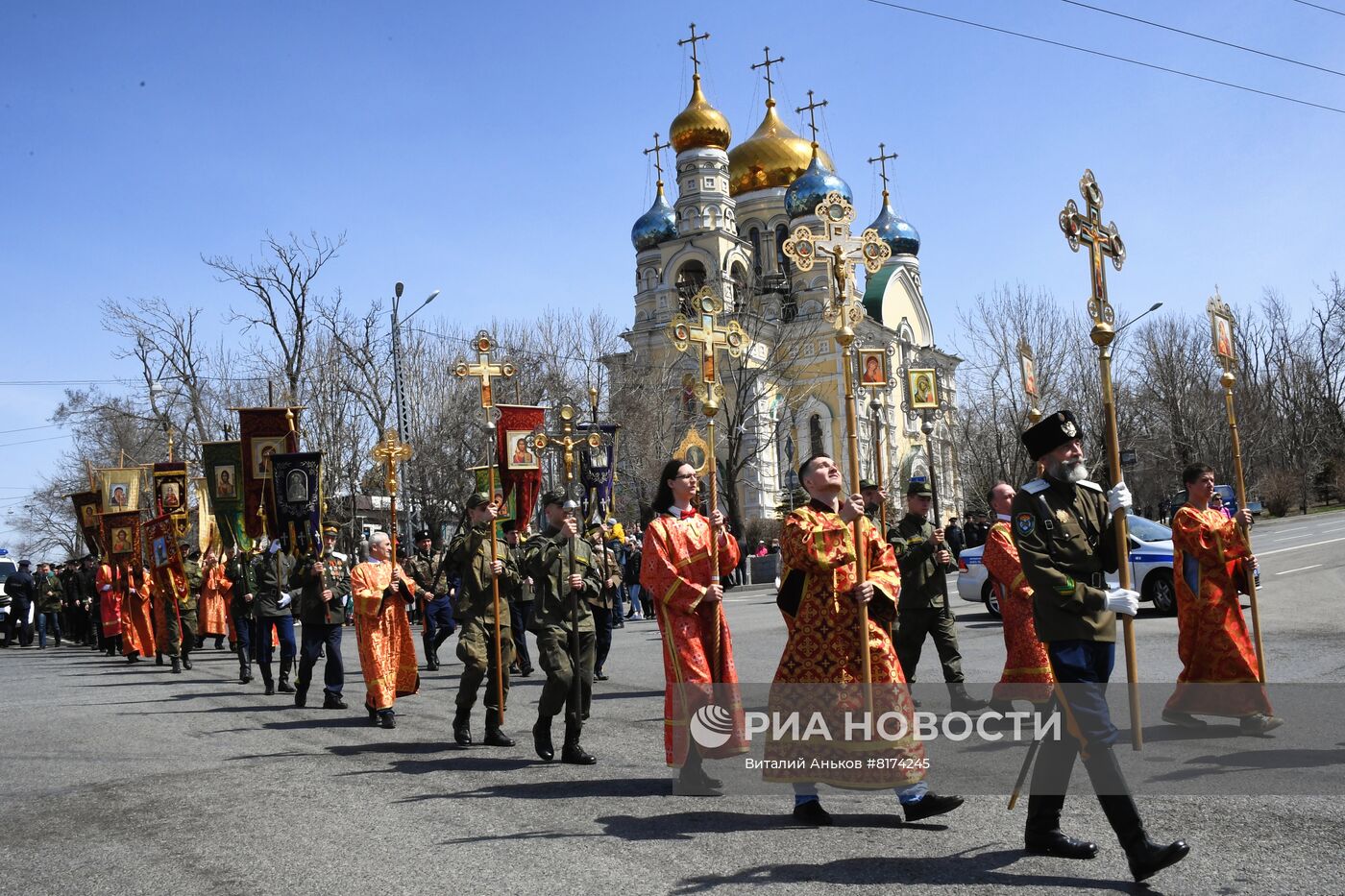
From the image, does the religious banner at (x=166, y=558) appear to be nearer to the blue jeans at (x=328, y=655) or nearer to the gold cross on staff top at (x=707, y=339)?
the blue jeans at (x=328, y=655)

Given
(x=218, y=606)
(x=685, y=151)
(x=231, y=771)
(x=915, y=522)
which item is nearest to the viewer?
(x=231, y=771)

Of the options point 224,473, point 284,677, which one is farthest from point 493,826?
point 224,473

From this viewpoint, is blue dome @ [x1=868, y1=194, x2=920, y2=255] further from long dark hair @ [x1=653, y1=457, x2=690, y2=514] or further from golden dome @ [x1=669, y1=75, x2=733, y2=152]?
long dark hair @ [x1=653, y1=457, x2=690, y2=514]

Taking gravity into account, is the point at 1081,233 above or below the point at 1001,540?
above

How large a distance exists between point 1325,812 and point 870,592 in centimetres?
238

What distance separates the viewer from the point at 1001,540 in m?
8.97

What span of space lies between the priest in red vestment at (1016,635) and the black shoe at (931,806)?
128 inches

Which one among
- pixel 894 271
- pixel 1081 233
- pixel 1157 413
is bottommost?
pixel 1081 233

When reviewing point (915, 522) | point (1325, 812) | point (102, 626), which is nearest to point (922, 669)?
point (915, 522)

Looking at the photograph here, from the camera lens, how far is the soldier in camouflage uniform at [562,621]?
→ 26.0 ft

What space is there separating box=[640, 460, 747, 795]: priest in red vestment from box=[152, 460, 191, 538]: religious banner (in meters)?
12.7

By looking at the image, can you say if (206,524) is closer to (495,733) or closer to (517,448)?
(517,448)

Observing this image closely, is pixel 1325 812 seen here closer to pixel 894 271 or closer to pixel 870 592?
pixel 870 592

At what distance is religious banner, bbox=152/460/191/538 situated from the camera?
18030mm
